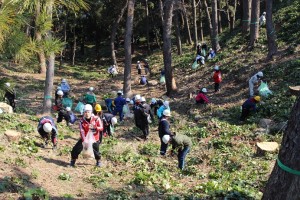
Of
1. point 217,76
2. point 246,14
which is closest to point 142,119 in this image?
point 217,76

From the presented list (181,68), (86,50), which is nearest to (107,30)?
(86,50)

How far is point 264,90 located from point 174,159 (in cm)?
724

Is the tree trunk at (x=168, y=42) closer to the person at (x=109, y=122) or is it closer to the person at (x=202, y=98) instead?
the person at (x=202, y=98)

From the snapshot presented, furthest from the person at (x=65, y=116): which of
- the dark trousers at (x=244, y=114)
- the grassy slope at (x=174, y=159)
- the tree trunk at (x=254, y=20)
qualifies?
the tree trunk at (x=254, y=20)

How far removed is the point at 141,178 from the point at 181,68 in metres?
21.5

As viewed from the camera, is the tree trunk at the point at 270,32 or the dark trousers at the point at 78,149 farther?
the tree trunk at the point at 270,32

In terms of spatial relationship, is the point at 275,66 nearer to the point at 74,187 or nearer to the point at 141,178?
the point at 141,178

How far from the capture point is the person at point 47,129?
1063 centimetres

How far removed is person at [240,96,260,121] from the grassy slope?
0.40m

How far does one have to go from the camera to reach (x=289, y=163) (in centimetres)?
507

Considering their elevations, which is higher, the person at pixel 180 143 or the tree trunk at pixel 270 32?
the tree trunk at pixel 270 32

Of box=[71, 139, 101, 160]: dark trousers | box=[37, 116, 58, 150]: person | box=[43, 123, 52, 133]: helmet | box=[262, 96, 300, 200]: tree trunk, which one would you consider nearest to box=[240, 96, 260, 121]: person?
box=[71, 139, 101, 160]: dark trousers

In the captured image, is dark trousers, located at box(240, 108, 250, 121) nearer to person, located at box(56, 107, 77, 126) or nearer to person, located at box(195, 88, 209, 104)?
person, located at box(195, 88, 209, 104)

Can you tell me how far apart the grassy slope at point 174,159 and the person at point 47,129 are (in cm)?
38
